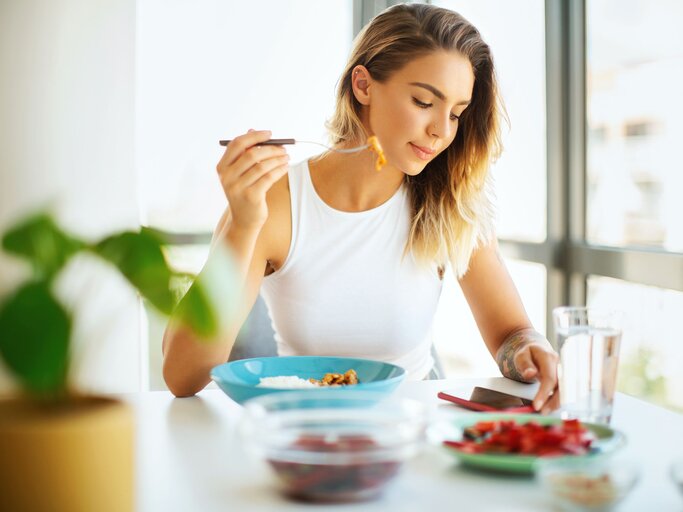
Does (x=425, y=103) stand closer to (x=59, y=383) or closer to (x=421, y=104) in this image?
(x=421, y=104)

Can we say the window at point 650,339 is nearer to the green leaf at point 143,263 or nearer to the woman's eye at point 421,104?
the woman's eye at point 421,104

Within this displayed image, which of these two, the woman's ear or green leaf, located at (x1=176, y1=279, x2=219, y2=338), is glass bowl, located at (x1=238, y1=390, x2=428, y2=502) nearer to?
green leaf, located at (x1=176, y1=279, x2=219, y2=338)

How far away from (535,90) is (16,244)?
2.91 meters

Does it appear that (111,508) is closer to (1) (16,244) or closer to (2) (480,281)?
(1) (16,244)

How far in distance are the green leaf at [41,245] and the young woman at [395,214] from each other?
0.99m

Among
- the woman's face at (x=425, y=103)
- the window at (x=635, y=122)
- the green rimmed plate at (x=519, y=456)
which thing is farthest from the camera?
the window at (x=635, y=122)

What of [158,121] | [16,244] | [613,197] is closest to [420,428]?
[16,244]

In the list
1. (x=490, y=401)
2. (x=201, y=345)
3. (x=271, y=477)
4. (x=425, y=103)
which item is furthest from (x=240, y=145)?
(x=271, y=477)

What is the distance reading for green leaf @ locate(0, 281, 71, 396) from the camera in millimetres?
525

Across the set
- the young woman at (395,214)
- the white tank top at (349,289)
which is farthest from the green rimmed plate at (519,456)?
the white tank top at (349,289)

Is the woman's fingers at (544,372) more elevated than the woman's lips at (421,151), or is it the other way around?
the woman's lips at (421,151)

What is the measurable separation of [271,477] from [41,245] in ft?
1.27

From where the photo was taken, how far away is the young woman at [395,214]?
1.67 metres

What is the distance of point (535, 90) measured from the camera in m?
3.19
